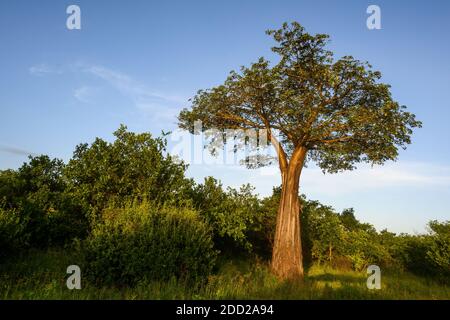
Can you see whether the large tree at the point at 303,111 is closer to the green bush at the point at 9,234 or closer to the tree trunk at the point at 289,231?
the tree trunk at the point at 289,231

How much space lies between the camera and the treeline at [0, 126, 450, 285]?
1120 cm

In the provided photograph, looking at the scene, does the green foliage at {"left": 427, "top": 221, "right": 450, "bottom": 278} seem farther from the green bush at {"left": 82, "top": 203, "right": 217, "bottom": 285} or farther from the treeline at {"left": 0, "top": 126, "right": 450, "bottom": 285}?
the green bush at {"left": 82, "top": 203, "right": 217, "bottom": 285}

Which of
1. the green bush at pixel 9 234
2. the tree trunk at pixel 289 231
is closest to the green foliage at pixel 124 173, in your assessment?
the green bush at pixel 9 234

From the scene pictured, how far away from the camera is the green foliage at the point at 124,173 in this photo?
54.9 feet

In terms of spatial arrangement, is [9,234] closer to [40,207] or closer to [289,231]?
[40,207]

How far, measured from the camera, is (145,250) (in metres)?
11.0

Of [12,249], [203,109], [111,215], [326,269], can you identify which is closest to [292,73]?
[203,109]

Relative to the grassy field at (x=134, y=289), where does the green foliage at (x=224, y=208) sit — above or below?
above

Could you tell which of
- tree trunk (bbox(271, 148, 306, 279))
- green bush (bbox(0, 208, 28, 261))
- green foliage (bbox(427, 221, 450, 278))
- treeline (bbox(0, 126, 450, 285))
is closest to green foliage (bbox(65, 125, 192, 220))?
treeline (bbox(0, 126, 450, 285))

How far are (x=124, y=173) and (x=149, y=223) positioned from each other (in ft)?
20.2

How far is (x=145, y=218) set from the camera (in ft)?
39.0

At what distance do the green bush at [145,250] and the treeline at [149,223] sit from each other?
0.11 ft

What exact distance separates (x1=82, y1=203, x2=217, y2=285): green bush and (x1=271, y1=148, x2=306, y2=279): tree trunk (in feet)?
18.5
